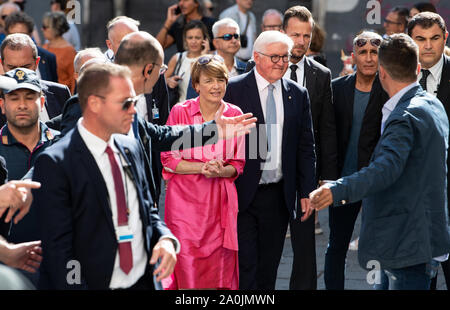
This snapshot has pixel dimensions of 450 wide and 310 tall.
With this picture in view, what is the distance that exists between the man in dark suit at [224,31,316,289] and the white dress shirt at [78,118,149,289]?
6.91ft

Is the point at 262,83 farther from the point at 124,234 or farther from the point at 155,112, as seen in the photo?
the point at 124,234

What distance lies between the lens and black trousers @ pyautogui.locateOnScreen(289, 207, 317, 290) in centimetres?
630

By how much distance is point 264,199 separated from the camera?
20.0 feet

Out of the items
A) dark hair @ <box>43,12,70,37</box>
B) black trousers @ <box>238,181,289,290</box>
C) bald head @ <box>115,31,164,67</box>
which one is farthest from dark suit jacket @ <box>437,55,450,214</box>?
dark hair @ <box>43,12,70,37</box>

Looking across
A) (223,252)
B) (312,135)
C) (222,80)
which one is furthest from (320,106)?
(223,252)

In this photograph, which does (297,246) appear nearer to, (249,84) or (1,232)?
(249,84)

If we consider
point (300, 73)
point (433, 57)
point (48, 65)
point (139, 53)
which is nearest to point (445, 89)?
point (433, 57)

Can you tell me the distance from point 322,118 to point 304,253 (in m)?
1.13

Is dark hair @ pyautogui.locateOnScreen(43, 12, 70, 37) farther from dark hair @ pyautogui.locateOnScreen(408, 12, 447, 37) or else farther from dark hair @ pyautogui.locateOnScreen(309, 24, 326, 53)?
dark hair @ pyautogui.locateOnScreen(408, 12, 447, 37)

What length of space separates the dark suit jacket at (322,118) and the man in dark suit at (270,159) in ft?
1.20

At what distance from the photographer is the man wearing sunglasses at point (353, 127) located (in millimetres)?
6418

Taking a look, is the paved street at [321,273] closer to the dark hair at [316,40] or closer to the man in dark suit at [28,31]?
the dark hair at [316,40]

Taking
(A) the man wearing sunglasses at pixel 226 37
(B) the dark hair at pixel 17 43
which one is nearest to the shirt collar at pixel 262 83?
(B) the dark hair at pixel 17 43
